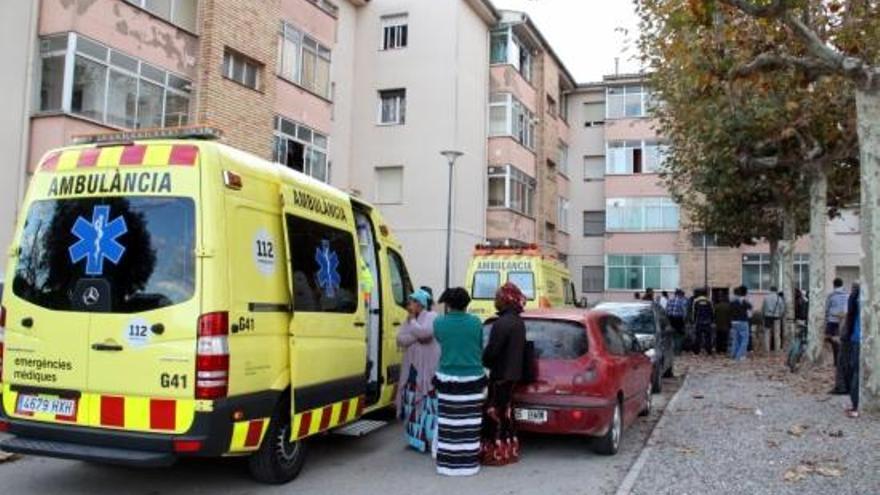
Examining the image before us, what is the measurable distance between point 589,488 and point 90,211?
4.64 metres

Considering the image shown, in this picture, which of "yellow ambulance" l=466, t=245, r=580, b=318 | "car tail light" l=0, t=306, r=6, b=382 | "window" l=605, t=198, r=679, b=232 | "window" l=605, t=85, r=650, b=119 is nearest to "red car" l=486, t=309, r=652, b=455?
"car tail light" l=0, t=306, r=6, b=382

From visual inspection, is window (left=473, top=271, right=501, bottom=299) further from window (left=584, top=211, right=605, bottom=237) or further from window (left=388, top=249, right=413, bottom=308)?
window (left=584, top=211, right=605, bottom=237)

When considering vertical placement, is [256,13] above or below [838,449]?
above

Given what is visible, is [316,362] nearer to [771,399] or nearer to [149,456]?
[149,456]

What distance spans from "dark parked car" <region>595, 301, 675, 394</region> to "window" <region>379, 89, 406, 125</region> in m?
16.1

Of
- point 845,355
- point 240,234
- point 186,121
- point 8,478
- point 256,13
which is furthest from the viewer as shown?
point 256,13

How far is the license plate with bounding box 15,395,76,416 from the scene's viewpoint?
20.0 feet

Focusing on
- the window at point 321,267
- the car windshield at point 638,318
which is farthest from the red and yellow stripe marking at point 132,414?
the car windshield at point 638,318

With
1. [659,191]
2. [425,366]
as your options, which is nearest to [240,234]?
[425,366]

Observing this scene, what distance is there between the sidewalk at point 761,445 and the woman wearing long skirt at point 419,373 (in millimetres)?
2184

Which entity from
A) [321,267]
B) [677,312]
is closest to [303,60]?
[677,312]

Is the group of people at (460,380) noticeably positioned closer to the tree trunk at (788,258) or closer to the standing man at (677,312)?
the standing man at (677,312)

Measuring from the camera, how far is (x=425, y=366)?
8656 millimetres

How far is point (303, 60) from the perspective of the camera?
24.8m
